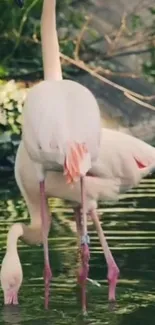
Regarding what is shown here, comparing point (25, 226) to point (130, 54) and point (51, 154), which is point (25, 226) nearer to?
point (51, 154)

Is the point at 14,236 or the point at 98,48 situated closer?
the point at 14,236

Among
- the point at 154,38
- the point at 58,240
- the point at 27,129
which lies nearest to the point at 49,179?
the point at 27,129

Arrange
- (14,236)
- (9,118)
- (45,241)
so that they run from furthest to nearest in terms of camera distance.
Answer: (9,118), (14,236), (45,241)

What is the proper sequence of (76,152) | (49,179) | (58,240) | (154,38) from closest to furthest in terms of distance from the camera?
(76,152) → (49,179) → (58,240) → (154,38)

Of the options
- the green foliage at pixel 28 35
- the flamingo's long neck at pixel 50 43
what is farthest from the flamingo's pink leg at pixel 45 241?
the green foliage at pixel 28 35

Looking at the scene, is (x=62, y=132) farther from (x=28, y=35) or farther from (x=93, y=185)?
(x=28, y=35)

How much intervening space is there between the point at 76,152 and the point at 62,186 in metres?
0.84

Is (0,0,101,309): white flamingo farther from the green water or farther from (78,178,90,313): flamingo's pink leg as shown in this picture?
the green water

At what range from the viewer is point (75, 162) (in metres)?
4.93

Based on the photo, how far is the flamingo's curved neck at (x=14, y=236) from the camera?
571 cm

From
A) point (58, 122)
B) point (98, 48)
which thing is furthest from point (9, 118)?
point (58, 122)

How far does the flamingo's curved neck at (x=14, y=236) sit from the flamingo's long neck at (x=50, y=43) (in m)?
0.87

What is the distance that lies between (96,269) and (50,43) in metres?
1.35

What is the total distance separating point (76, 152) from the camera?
4.94 m
